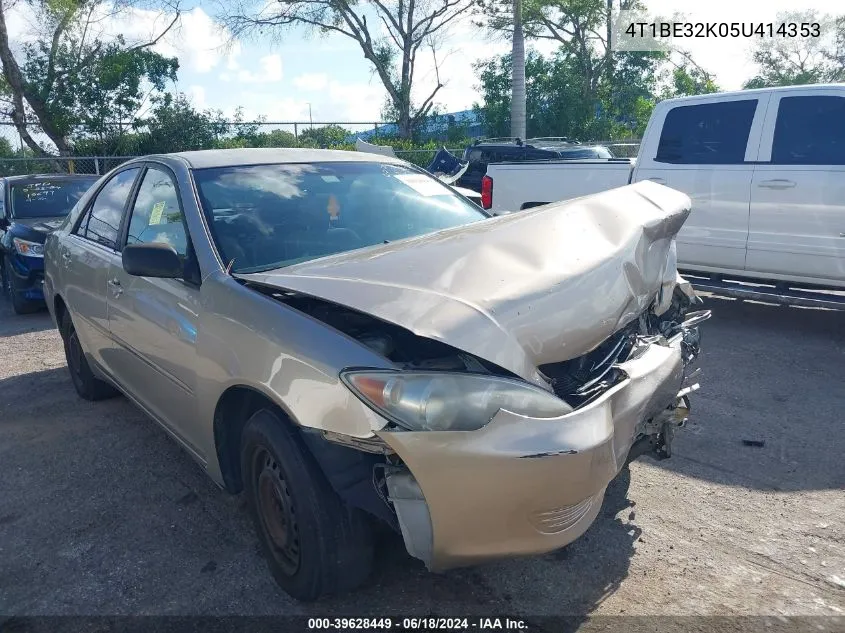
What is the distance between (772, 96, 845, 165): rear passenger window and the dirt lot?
2288 mm

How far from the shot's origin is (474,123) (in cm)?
2792

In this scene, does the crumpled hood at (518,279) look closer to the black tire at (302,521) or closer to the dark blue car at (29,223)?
the black tire at (302,521)

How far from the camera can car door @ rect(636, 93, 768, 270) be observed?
6.35 meters

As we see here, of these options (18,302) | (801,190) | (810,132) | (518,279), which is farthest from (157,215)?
(18,302)

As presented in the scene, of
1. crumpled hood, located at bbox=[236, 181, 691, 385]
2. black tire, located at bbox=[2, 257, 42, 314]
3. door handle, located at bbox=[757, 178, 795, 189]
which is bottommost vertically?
black tire, located at bbox=[2, 257, 42, 314]

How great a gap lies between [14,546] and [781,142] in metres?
6.54

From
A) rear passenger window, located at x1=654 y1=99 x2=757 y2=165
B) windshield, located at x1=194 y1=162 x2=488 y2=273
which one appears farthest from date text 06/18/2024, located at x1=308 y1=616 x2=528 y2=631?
rear passenger window, located at x1=654 y1=99 x2=757 y2=165

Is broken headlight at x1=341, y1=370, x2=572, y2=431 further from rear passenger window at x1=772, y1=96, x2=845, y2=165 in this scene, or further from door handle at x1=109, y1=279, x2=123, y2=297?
rear passenger window at x1=772, y1=96, x2=845, y2=165

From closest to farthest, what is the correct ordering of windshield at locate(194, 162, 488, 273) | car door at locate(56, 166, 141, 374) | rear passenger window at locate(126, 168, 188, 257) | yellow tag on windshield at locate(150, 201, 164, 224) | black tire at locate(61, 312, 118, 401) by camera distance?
windshield at locate(194, 162, 488, 273)
rear passenger window at locate(126, 168, 188, 257)
yellow tag on windshield at locate(150, 201, 164, 224)
car door at locate(56, 166, 141, 374)
black tire at locate(61, 312, 118, 401)

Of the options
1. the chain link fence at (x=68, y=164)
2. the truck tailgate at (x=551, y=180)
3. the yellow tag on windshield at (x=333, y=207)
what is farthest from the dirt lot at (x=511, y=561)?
the chain link fence at (x=68, y=164)

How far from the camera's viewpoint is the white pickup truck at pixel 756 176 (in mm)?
5891

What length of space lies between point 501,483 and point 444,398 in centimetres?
31

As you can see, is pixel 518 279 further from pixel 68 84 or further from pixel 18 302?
pixel 68 84

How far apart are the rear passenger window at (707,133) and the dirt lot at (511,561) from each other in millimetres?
2692
